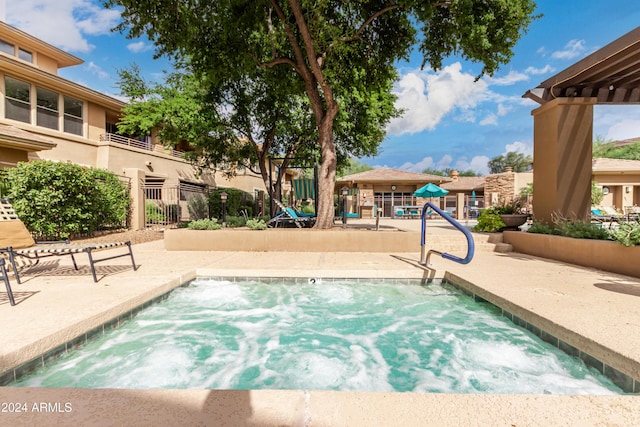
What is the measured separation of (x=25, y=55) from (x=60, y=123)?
5.09 metres

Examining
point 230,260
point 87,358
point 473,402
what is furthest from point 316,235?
point 473,402

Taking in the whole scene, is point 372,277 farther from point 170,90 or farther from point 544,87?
point 170,90

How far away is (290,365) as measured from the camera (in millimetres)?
2604

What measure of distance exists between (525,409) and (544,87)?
26.6 ft

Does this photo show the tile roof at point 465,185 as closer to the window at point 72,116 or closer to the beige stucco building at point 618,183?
the beige stucco building at point 618,183

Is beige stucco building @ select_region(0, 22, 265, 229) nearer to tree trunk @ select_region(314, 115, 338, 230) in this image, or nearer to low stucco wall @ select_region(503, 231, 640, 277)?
tree trunk @ select_region(314, 115, 338, 230)

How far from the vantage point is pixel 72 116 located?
15.3m

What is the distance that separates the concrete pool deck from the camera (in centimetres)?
137

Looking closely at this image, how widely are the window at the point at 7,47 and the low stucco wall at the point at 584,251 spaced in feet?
78.8

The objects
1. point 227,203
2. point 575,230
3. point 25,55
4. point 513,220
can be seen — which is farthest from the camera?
point 227,203

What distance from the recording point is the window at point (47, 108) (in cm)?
1390

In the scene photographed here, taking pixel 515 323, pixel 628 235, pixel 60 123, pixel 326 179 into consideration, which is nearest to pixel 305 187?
pixel 326 179

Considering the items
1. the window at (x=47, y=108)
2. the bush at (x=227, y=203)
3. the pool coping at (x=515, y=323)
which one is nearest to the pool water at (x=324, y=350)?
the pool coping at (x=515, y=323)

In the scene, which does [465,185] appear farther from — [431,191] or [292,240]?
[292,240]
